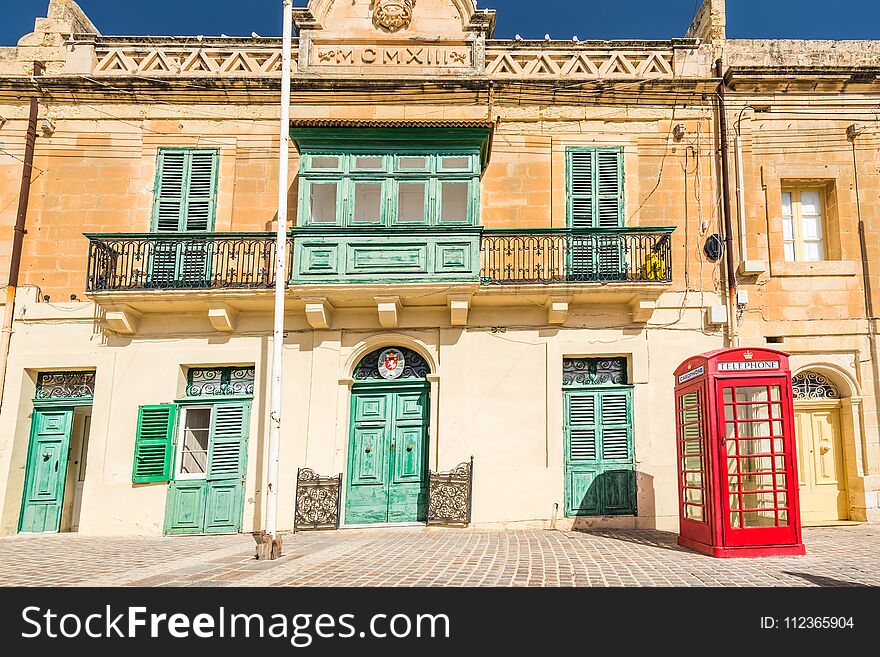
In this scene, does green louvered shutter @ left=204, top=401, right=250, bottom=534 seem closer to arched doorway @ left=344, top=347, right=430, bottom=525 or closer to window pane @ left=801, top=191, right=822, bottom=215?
arched doorway @ left=344, top=347, right=430, bottom=525

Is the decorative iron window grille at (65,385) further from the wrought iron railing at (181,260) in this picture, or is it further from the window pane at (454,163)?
the window pane at (454,163)

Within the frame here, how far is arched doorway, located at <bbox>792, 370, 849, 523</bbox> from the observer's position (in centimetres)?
1312

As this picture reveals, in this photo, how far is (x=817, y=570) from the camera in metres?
8.10

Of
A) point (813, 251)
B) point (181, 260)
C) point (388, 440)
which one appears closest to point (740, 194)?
point (813, 251)

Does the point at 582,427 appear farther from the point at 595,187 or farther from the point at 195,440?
the point at 195,440

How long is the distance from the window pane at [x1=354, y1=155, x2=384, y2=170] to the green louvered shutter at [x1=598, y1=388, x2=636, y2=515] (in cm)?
585

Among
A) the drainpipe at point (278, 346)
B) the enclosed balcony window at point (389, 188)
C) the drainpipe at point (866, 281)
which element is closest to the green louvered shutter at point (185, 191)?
the enclosed balcony window at point (389, 188)

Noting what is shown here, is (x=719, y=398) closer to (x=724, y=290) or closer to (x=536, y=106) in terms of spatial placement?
(x=724, y=290)

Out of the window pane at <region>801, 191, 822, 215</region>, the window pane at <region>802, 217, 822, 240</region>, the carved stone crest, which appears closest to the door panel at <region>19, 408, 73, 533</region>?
the carved stone crest

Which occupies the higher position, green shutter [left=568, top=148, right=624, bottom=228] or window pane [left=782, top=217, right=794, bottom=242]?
green shutter [left=568, top=148, right=624, bottom=228]

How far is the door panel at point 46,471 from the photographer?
1326cm

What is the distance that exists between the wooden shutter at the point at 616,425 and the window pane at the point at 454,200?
4.17 meters

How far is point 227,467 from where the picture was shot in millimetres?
13180

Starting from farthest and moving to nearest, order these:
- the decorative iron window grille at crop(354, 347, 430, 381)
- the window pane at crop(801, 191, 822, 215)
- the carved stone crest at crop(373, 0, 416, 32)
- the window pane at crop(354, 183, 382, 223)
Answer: the carved stone crest at crop(373, 0, 416, 32) < the window pane at crop(801, 191, 822, 215) < the decorative iron window grille at crop(354, 347, 430, 381) < the window pane at crop(354, 183, 382, 223)
